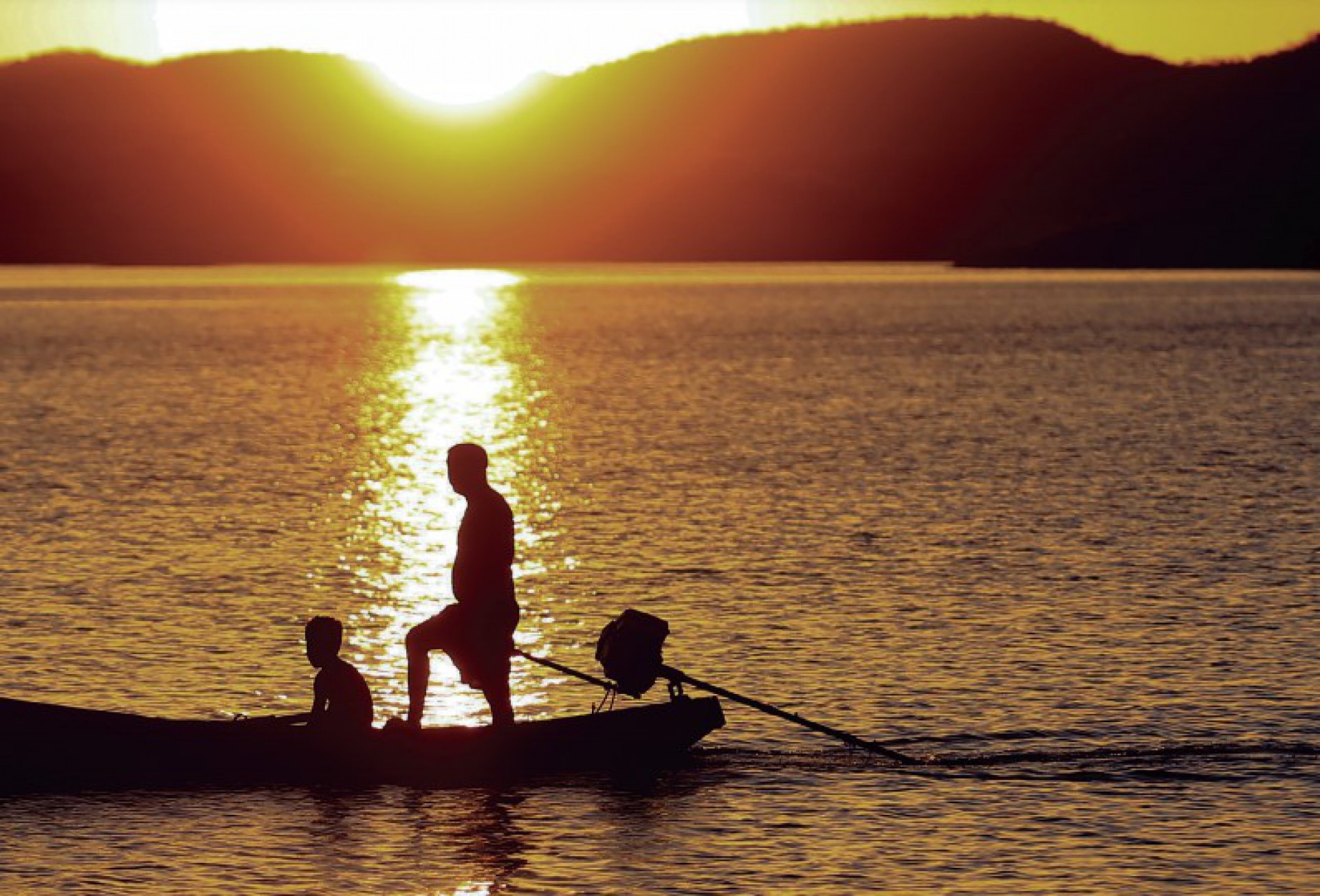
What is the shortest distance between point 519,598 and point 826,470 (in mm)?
17739

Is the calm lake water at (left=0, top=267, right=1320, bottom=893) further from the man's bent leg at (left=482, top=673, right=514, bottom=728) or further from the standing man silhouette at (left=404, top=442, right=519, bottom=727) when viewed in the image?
the standing man silhouette at (left=404, top=442, right=519, bottom=727)

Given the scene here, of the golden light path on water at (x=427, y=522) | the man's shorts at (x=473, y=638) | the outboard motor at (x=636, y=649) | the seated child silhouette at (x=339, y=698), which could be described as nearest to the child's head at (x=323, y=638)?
the seated child silhouette at (x=339, y=698)

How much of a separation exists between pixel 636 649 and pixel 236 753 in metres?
3.15

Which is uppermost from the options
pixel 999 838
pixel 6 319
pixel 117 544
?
pixel 6 319

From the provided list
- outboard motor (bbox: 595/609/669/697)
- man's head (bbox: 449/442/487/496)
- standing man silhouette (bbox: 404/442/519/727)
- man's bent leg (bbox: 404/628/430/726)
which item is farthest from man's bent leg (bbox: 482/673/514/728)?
man's head (bbox: 449/442/487/496)

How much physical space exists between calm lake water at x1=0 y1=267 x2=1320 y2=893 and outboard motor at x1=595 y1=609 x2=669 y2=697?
A: 0.86m

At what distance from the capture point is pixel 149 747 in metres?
16.5

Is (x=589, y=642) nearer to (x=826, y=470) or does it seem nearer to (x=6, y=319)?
(x=826, y=470)

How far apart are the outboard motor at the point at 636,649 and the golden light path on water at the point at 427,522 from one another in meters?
2.40

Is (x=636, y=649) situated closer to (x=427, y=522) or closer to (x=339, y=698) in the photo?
(x=339, y=698)

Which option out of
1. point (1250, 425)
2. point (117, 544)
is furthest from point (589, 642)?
point (1250, 425)

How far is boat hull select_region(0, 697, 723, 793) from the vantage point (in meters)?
16.3

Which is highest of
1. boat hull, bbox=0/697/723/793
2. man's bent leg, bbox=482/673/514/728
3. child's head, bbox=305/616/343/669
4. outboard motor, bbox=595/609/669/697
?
child's head, bbox=305/616/343/669

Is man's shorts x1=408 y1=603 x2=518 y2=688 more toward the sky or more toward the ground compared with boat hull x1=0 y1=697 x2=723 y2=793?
more toward the sky
